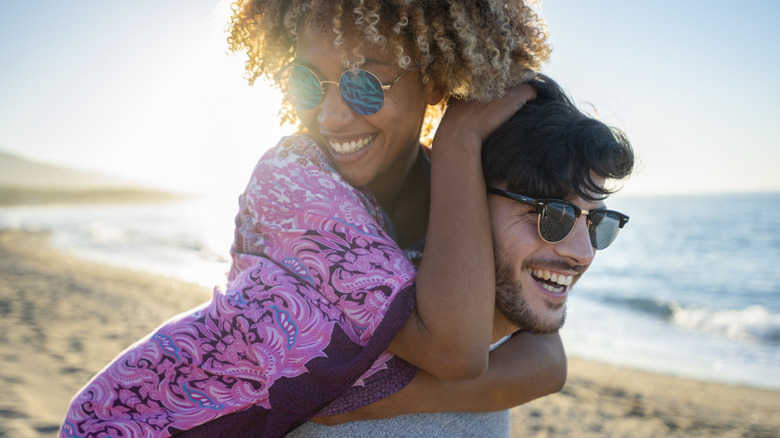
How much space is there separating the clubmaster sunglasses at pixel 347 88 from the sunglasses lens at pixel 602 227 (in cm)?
101

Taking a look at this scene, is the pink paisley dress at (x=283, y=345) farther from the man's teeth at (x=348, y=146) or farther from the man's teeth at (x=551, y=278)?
the man's teeth at (x=551, y=278)

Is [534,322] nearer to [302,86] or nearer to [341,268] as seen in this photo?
[341,268]

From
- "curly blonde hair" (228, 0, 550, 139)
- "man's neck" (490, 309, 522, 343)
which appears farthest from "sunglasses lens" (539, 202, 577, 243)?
"curly blonde hair" (228, 0, 550, 139)

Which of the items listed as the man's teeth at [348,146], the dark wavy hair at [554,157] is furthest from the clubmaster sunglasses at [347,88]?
the dark wavy hair at [554,157]

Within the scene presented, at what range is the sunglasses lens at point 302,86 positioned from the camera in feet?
7.30

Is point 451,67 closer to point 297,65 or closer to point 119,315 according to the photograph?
point 297,65

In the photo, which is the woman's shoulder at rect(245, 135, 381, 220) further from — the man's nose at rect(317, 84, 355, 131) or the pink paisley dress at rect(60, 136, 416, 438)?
the man's nose at rect(317, 84, 355, 131)

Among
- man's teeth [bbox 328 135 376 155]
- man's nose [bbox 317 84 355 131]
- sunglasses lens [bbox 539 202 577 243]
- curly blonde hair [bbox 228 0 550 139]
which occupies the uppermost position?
curly blonde hair [bbox 228 0 550 139]

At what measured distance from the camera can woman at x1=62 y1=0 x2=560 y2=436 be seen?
1.66 meters

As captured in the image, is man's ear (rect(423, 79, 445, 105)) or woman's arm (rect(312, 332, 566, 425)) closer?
woman's arm (rect(312, 332, 566, 425))

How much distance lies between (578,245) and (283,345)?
123cm

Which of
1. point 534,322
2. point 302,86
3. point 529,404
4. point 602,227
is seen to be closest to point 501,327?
point 534,322

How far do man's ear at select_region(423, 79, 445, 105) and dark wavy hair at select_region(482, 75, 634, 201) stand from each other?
1.24 feet

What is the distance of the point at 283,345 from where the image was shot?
1625mm
